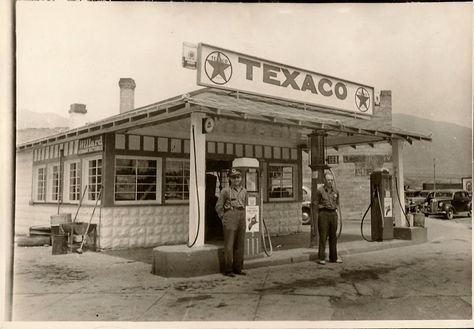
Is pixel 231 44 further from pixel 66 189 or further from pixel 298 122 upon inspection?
pixel 66 189

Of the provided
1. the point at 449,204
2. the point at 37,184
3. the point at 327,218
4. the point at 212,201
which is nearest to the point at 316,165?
the point at 327,218

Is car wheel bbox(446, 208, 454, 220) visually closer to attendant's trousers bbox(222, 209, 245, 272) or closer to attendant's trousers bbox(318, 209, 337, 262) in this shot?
attendant's trousers bbox(318, 209, 337, 262)

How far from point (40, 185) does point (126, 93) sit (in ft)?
12.7

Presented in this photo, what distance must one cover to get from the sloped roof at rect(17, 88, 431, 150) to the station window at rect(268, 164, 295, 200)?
3.04m

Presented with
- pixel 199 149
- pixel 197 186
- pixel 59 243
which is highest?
pixel 199 149

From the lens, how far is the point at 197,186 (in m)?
7.68

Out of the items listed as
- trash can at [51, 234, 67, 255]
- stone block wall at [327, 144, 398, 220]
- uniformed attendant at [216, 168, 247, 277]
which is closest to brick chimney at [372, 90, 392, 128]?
stone block wall at [327, 144, 398, 220]

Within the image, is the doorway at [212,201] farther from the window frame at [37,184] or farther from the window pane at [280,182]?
the window frame at [37,184]

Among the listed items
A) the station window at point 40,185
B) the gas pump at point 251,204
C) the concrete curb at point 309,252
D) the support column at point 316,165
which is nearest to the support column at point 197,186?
the gas pump at point 251,204

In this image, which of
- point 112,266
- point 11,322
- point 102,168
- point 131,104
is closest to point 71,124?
point 131,104

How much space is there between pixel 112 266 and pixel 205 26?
4.81 m

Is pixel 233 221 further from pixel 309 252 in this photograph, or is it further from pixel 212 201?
pixel 212 201

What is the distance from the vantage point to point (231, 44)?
7.61m

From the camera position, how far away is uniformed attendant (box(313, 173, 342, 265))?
28.3 feet
